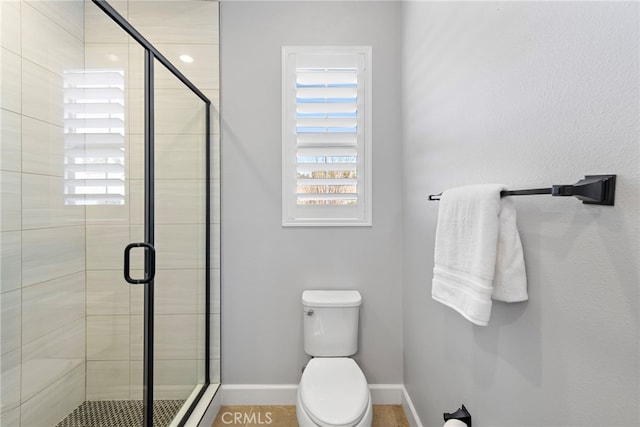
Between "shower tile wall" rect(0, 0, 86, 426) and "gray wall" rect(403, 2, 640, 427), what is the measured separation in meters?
1.30

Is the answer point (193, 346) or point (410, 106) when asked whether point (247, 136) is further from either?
point (193, 346)

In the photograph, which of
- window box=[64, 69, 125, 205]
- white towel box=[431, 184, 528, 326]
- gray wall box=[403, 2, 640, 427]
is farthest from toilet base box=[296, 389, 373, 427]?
window box=[64, 69, 125, 205]

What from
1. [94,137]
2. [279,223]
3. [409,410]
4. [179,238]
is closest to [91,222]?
[94,137]

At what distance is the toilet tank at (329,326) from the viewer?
198 cm

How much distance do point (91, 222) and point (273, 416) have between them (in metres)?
1.55

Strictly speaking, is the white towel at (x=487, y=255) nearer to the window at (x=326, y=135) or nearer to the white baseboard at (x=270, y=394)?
the window at (x=326, y=135)

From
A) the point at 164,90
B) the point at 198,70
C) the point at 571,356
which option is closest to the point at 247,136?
the point at 198,70

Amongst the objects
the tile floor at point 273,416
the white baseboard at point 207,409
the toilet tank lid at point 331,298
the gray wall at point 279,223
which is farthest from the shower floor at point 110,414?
the toilet tank lid at point 331,298

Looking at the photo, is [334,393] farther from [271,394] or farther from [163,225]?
[163,225]

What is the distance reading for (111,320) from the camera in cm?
124

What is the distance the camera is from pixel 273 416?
6.66 feet

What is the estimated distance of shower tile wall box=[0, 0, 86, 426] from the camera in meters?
0.91

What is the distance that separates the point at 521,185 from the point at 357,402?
44.5 inches

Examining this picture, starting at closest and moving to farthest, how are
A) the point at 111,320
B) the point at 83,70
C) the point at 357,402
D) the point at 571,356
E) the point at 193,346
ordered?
the point at 571,356 < the point at 83,70 < the point at 111,320 < the point at 357,402 < the point at 193,346
